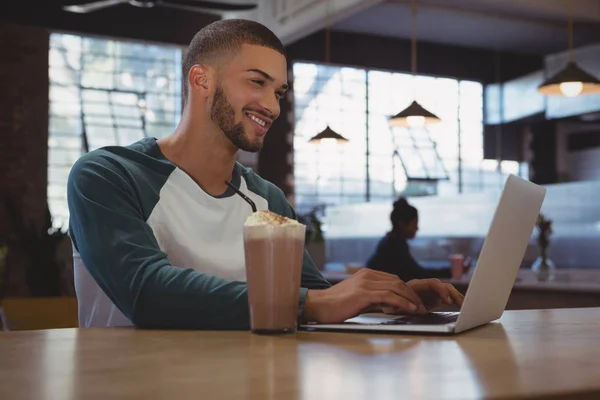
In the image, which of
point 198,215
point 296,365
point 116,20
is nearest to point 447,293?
point 198,215

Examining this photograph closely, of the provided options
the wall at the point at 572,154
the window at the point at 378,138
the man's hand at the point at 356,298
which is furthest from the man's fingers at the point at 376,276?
the wall at the point at 572,154

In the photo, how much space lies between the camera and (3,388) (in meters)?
0.63

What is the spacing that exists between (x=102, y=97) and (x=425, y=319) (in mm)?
8293

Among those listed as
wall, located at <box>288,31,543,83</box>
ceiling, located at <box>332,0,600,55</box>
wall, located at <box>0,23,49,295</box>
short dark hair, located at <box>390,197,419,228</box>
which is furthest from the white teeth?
wall, located at <box>288,31,543,83</box>

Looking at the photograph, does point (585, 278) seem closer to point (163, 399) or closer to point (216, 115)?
point (216, 115)

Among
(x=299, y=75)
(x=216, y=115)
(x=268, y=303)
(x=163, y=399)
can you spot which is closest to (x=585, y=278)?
(x=216, y=115)

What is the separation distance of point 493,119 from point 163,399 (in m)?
10.9

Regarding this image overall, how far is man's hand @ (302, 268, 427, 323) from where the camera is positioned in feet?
3.58

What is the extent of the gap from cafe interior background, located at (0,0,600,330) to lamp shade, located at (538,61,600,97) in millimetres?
11

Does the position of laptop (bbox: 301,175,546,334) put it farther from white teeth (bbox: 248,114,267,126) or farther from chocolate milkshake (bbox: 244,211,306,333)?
white teeth (bbox: 248,114,267,126)

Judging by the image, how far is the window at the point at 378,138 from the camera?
33.6 feet

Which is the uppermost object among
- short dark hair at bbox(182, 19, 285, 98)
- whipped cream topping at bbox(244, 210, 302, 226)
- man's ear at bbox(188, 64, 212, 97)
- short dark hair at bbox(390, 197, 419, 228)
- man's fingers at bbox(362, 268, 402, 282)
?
short dark hair at bbox(182, 19, 285, 98)

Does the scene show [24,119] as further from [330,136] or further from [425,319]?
[425,319]

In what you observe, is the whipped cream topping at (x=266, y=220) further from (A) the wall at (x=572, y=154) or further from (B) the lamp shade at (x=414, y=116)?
(A) the wall at (x=572, y=154)
